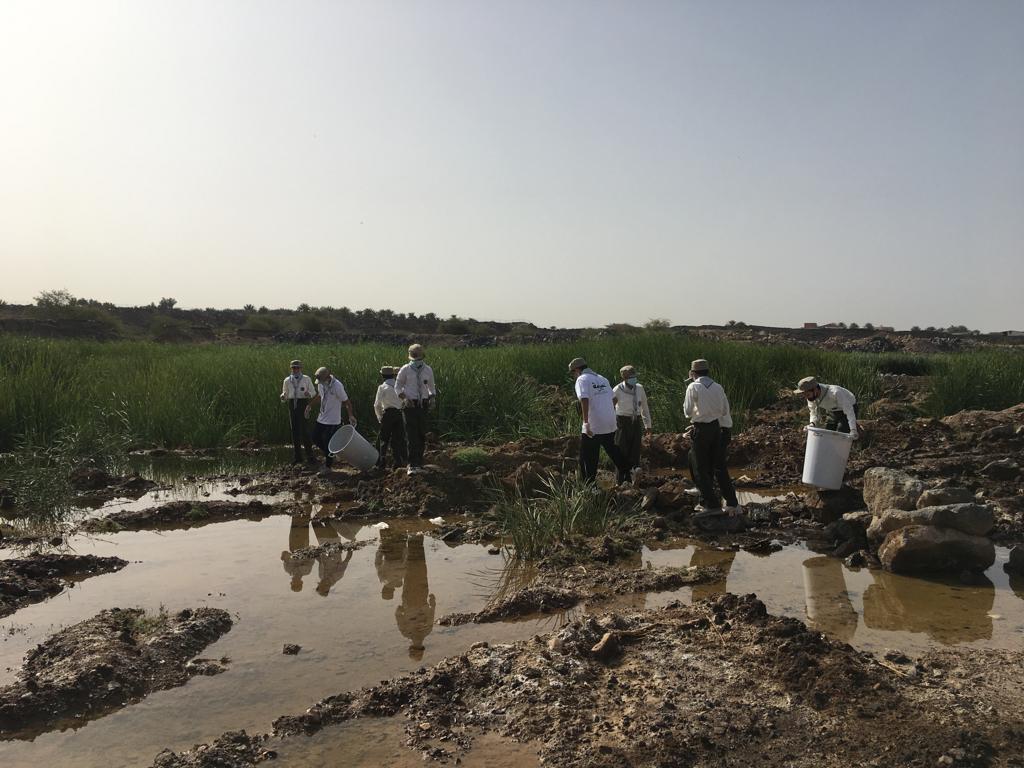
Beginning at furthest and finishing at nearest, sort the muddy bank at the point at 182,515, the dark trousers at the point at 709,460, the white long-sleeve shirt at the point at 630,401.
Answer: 1. the white long-sleeve shirt at the point at 630,401
2. the muddy bank at the point at 182,515
3. the dark trousers at the point at 709,460

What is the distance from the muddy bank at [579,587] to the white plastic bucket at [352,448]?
200 inches

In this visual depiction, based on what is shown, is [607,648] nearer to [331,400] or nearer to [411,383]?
[411,383]

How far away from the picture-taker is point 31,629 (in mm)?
5398

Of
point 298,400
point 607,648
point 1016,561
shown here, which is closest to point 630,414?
point 1016,561

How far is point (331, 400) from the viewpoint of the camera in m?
11.4

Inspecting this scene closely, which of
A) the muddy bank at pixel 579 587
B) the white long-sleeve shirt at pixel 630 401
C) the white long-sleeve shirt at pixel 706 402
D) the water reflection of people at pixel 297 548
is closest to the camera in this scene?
the muddy bank at pixel 579 587

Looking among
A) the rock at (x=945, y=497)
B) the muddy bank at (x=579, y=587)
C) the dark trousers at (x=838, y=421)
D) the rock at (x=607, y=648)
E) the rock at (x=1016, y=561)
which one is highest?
the dark trousers at (x=838, y=421)

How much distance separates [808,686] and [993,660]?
4.31ft

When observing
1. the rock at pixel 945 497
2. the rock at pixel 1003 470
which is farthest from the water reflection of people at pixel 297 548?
the rock at pixel 1003 470

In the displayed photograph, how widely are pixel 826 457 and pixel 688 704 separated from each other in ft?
14.8

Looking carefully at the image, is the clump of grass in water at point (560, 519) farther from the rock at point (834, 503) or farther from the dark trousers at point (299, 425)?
the dark trousers at point (299, 425)

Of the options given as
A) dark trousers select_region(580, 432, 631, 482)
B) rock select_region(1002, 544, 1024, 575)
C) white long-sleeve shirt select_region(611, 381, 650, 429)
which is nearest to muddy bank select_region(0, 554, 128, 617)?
dark trousers select_region(580, 432, 631, 482)

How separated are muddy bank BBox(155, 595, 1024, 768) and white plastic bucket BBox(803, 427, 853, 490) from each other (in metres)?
3.23

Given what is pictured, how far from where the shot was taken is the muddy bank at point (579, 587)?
557 cm
